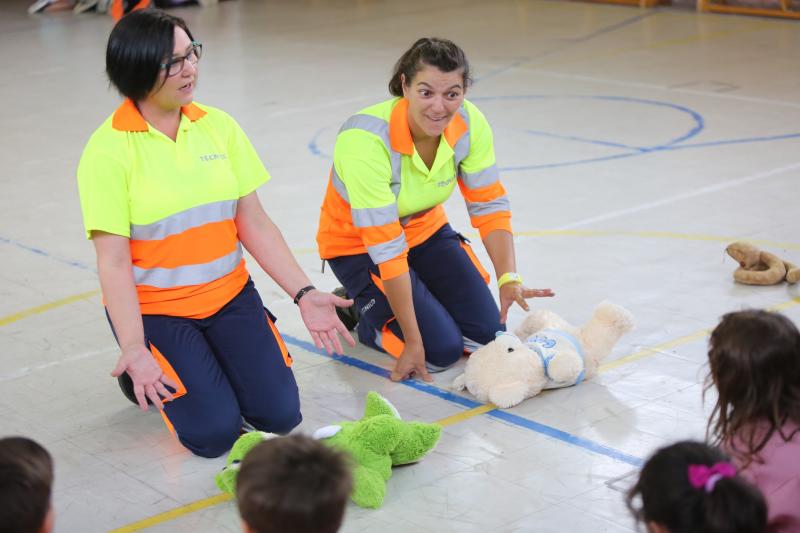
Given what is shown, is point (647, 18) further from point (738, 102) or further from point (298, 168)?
point (298, 168)

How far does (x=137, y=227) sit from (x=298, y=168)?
3.40 metres

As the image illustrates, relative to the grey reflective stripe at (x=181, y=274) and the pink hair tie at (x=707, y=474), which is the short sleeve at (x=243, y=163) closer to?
the grey reflective stripe at (x=181, y=274)

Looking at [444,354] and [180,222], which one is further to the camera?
[444,354]

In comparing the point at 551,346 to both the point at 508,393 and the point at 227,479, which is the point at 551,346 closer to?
the point at 508,393

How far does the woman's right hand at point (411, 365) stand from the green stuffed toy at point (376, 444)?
0.55 m

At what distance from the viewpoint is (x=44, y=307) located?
4629 mm

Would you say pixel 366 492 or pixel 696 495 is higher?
pixel 696 495

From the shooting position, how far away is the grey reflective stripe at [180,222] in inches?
130

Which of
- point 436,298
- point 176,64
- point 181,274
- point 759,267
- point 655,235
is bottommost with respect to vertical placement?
point 655,235

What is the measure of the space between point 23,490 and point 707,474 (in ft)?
3.40

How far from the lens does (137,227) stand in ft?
10.8

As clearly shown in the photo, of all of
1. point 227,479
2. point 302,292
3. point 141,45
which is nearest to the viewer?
point 227,479

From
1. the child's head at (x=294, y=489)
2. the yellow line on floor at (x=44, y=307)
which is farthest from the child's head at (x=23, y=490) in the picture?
the yellow line on floor at (x=44, y=307)

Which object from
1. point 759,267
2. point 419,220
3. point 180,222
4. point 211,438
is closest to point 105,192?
point 180,222
